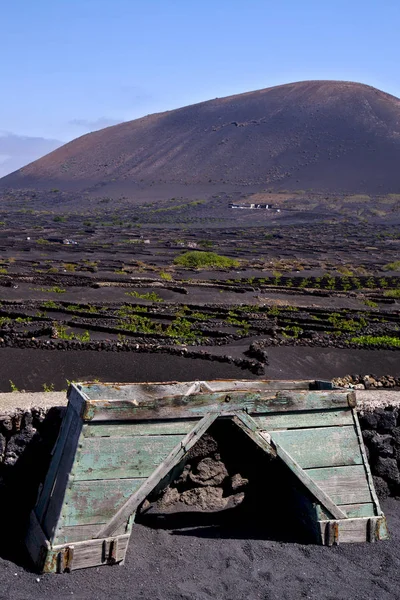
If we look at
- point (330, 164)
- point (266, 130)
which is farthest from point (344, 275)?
point (266, 130)

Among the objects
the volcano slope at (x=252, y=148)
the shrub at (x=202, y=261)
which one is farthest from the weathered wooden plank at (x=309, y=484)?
the volcano slope at (x=252, y=148)

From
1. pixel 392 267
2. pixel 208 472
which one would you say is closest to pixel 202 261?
pixel 392 267

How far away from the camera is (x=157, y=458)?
210 inches

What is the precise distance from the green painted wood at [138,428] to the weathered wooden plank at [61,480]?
0.11 m

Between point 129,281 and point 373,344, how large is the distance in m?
15.1

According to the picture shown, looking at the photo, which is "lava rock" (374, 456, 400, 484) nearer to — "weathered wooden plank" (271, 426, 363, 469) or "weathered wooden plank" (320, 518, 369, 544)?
"weathered wooden plank" (271, 426, 363, 469)

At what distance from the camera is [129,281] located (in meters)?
31.6

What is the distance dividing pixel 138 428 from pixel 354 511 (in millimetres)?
1937

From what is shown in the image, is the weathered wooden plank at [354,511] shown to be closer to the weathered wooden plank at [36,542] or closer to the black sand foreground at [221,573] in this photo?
the black sand foreground at [221,573]

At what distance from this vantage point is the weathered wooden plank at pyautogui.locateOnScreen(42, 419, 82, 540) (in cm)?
507

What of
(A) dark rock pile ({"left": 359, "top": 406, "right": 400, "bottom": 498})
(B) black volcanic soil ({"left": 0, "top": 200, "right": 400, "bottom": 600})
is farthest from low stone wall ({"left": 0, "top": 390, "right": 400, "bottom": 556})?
(A) dark rock pile ({"left": 359, "top": 406, "right": 400, "bottom": 498})

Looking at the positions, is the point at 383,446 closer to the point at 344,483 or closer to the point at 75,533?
the point at 344,483

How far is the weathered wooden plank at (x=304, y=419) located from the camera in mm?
5676

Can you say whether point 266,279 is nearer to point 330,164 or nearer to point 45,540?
point 45,540
